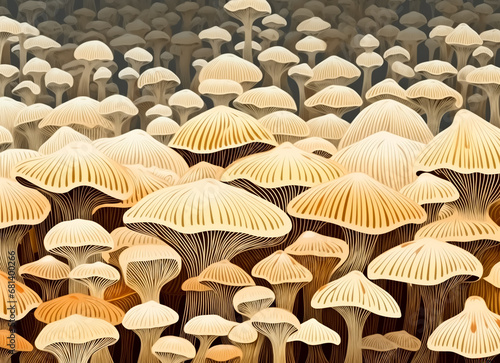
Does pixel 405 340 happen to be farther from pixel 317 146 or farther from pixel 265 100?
pixel 265 100

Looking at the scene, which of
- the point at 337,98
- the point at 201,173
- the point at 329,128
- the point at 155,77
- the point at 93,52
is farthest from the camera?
the point at 93,52

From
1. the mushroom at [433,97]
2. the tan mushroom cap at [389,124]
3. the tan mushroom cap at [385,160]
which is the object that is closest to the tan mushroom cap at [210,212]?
the tan mushroom cap at [385,160]

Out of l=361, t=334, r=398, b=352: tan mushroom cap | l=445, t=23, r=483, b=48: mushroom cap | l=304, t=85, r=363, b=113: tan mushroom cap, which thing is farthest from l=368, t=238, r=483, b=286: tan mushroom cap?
l=445, t=23, r=483, b=48: mushroom cap

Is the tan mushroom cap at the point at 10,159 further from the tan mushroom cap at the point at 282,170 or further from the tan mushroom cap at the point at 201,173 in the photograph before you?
the tan mushroom cap at the point at 282,170

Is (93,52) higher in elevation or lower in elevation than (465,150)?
lower

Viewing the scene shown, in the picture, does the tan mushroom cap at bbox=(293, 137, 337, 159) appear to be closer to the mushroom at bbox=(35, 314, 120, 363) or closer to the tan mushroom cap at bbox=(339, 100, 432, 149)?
the tan mushroom cap at bbox=(339, 100, 432, 149)

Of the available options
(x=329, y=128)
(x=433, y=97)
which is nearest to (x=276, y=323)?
(x=329, y=128)
